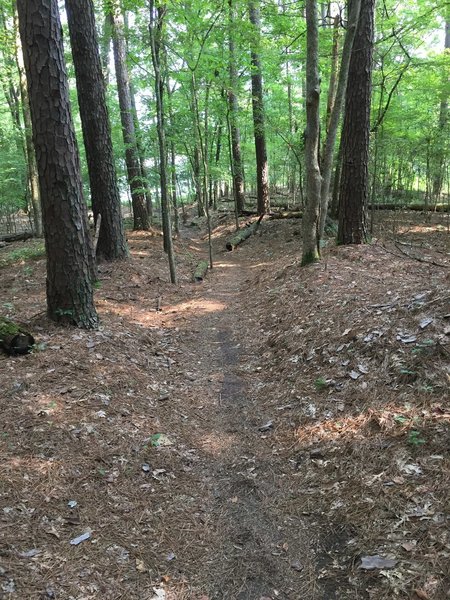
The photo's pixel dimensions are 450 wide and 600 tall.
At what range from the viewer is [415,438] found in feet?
11.5

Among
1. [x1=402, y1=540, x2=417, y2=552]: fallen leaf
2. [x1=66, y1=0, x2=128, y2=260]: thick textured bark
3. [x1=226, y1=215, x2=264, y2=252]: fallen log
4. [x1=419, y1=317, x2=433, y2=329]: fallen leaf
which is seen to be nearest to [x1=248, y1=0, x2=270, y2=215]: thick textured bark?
[x1=226, y1=215, x2=264, y2=252]: fallen log

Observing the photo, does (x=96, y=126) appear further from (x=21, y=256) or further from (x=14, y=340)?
(x=14, y=340)

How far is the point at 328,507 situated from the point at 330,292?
443 centimetres

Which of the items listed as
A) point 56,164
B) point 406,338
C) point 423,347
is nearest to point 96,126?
point 56,164

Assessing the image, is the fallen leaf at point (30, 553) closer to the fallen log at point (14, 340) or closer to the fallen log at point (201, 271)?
the fallen log at point (14, 340)

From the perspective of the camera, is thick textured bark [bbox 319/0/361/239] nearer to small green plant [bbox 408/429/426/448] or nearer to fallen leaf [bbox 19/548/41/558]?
small green plant [bbox 408/429/426/448]

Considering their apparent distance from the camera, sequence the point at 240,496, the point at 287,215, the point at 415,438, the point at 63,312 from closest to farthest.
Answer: the point at 415,438 → the point at 240,496 → the point at 63,312 → the point at 287,215

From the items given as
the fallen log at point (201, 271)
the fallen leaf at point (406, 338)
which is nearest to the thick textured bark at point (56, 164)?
the fallen leaf at point (406, 338)

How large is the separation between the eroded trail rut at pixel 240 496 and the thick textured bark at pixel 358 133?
483 cm

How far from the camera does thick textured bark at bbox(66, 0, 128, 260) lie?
9.34 metres

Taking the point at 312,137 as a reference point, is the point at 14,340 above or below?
below

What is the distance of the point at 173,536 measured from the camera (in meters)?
3.16

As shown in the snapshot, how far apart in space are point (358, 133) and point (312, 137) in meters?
→ 1.49

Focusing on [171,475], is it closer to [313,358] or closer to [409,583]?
[409,583]
